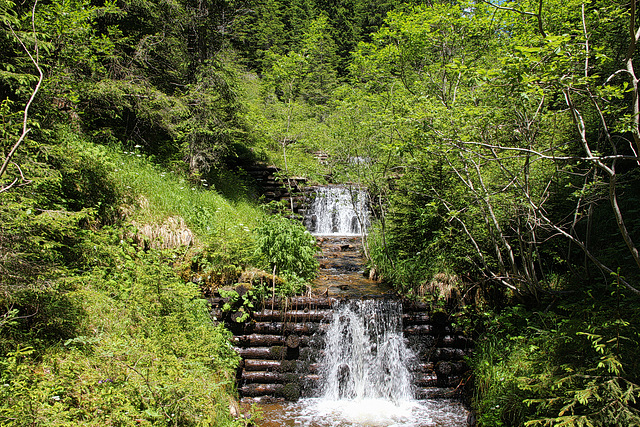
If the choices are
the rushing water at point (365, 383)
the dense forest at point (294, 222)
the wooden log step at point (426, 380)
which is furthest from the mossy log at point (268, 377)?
the wooden log step at point (426, 380)

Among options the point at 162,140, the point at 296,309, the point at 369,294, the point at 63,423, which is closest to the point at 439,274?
the point at 369,294

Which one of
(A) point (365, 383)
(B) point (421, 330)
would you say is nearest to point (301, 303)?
(A) point (365, 383)

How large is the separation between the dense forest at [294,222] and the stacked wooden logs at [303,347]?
41cm

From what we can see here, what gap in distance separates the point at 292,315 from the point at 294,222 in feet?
7.52

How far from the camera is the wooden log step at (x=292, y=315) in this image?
6750 millimetres

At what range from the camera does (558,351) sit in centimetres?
406

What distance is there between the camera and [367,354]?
657 centimetres

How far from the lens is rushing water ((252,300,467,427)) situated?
547 centimetres

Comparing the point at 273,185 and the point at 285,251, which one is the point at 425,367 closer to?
the point at 285,251

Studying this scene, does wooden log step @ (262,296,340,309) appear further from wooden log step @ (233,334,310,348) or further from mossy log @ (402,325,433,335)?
mossy log @ (402,325,433,335)

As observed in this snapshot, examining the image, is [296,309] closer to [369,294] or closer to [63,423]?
[369,294]

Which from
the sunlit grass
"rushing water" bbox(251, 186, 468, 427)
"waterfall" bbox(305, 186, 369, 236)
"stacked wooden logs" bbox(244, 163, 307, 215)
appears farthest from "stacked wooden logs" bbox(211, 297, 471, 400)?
"stacked wooden logs" bbox(244, 163, 307, 215)

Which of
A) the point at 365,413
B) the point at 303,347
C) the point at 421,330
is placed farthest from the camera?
the point at 421,330

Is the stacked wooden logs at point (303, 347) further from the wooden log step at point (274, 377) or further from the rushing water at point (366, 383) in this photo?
the rushing water at point (366, 383)
